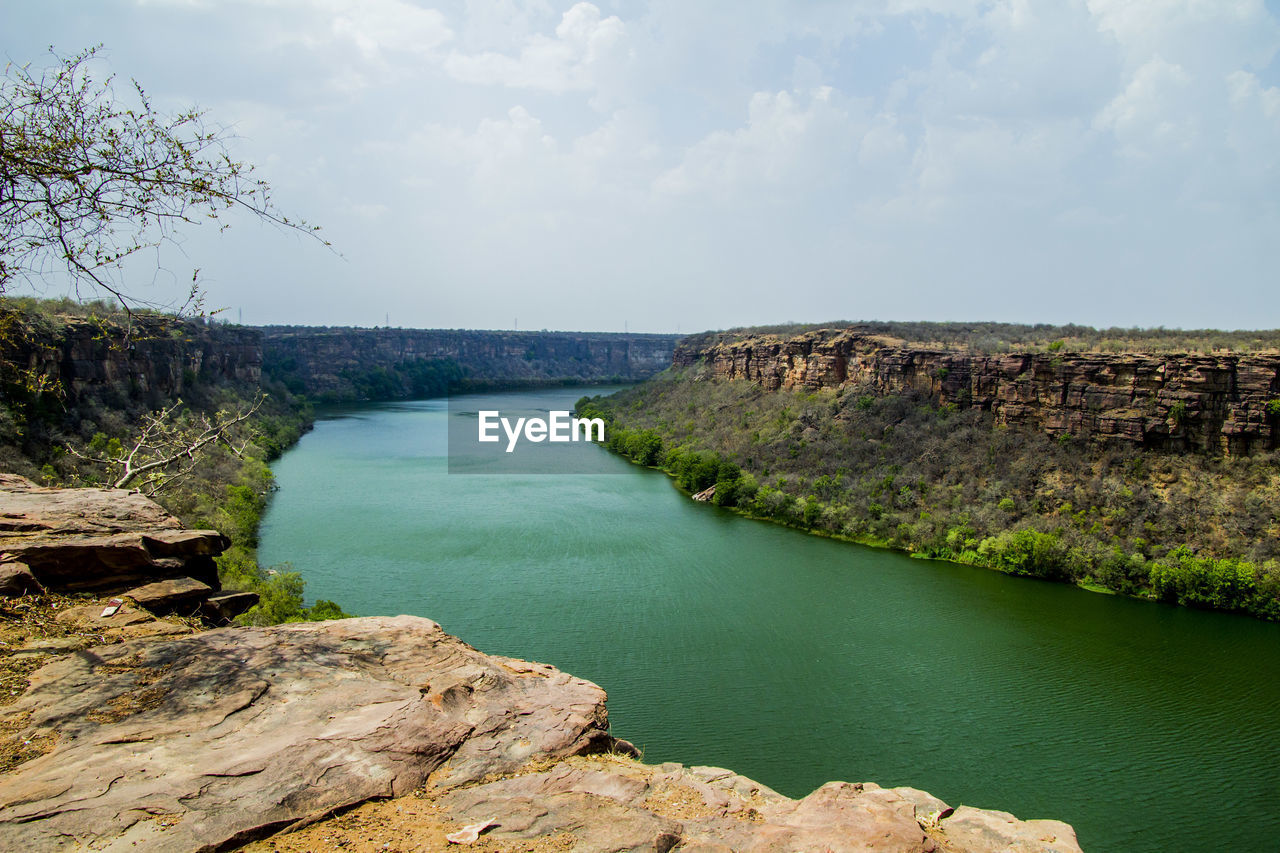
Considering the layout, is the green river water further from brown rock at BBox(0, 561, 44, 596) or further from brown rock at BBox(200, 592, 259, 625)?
brown rock at BBox(0, 561, 44, 596)

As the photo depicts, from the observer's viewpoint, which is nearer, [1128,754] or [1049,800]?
[1049,800]

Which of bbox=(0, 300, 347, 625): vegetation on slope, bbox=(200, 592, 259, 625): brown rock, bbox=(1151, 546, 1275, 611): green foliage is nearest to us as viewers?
bbox=(200, 592, 259, 625): brown rock

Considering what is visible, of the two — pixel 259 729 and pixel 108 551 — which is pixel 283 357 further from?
pixel 259 729

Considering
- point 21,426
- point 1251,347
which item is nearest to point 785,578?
point 1251,347

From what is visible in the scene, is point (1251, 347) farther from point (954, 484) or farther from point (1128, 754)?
point (1128, 754)

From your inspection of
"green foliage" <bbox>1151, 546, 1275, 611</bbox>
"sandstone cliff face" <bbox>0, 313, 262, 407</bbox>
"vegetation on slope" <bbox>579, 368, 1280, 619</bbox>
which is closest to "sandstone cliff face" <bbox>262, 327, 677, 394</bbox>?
"sandstone cliff face" <bbox>0, 313, 262, 407</bbox>
